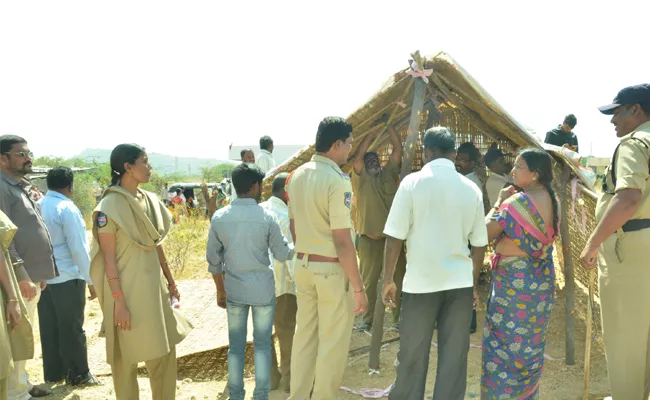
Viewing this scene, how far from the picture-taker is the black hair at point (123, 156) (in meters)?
3.17

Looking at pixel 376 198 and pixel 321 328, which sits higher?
pixel 376 198

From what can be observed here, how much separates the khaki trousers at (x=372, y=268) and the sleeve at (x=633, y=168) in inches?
111

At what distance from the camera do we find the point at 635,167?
3.04m

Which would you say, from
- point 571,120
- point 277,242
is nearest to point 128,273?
point 277,242

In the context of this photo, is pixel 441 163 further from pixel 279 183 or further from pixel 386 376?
pixel 386 376

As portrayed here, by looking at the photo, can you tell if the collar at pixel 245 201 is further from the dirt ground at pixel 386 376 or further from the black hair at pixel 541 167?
the black hair at pixel 541 167

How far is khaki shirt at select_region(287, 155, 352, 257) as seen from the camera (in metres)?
3.15

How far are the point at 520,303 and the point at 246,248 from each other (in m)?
1.90

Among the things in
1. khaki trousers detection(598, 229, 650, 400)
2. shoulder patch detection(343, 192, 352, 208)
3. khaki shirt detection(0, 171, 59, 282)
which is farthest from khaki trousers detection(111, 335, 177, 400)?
khaki trousers detection(598, 229, 650, 400)

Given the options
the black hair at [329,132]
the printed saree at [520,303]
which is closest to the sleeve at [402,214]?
the black hair at [329,132]

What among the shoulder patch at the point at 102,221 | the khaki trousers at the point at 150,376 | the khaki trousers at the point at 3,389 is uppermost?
the shoulder patch at the point at 102,221

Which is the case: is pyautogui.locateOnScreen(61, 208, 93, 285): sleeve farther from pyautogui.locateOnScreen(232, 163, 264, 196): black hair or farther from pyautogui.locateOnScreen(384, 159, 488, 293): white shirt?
pyautogui.locateOnScreen(384, 159, 488, 293): white shirt

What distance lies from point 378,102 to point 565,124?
16.3 ft

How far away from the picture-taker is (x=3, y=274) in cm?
279
